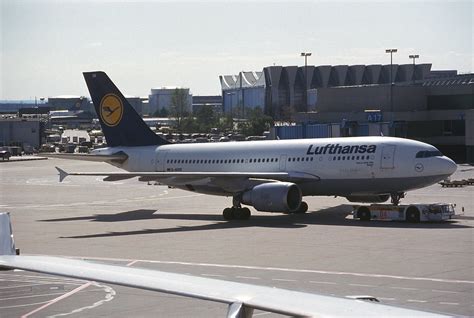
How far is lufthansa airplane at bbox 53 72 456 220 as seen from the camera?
150 feet

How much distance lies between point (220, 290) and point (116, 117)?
154ft

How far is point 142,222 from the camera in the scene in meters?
47.6

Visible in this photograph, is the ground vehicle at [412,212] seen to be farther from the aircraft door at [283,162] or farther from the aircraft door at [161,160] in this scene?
the aircraft door at [161,160]

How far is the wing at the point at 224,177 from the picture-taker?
155 ft

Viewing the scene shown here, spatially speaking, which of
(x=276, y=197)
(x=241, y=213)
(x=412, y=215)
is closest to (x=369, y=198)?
(x=412, y=215)

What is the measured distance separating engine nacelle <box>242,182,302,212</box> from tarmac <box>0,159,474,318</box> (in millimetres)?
914

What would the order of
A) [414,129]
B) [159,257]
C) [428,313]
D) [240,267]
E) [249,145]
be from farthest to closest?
[414,129]
[249,145]
[159,257]
[240,267]
[428,313]

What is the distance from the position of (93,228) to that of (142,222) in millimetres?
3648

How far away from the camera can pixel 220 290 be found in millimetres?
10000

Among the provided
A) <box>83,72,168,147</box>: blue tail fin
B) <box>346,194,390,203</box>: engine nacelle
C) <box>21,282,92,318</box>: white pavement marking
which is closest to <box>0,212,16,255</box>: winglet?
<box>21,282,92,318</box>: white pavement marking

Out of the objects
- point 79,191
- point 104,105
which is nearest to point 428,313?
point 104,105

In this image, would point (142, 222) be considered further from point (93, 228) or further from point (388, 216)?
point (388, 216)

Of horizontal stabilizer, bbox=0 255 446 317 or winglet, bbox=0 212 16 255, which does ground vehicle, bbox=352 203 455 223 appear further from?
winglet, bbox=0 212 16 255

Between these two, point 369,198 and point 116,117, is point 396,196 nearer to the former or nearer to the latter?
point 369,198
